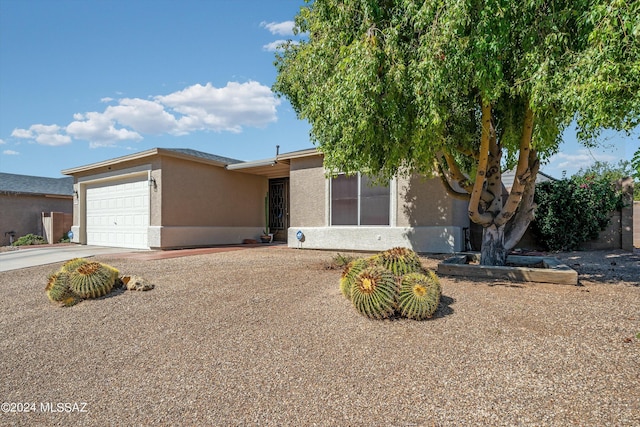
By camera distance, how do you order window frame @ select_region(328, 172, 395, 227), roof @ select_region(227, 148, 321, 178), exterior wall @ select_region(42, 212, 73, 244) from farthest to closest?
exterior wall @ select_region(42, 212, 73, 244) < roof @ select_region(227, 148, 321, 178) < window frame @ select_region(328, 172, 395, 227)

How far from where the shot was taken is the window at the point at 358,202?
34.7 feet

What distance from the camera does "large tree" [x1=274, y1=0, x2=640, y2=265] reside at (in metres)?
3.90

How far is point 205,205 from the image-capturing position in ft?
45.1

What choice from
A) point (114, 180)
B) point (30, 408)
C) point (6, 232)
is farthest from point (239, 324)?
point (6, 232)

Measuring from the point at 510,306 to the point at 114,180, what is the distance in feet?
49.0

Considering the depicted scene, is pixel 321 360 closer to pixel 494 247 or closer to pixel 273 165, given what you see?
pixel 494 247

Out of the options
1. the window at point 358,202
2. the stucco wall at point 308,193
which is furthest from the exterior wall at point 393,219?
the window at point 358,202

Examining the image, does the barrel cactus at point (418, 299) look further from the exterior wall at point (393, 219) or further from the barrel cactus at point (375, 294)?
the exterior wall at point (393, 219)

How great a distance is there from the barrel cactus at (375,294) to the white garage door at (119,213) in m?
10.8

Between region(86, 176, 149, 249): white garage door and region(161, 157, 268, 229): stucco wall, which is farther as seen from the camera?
region(86, 176, 149, 249): white garage door

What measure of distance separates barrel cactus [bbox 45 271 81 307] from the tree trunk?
23.2 feet

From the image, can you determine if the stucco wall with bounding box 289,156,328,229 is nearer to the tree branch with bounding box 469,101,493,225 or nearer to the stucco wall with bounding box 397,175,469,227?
the stucco wall with bounding box 397,175,469,227

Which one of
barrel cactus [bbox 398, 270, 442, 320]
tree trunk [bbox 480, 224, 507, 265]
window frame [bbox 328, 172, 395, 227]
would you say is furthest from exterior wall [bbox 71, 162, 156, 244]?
barrel cactus [bbox 398, 270, 442, 320]

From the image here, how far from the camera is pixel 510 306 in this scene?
435 cm
